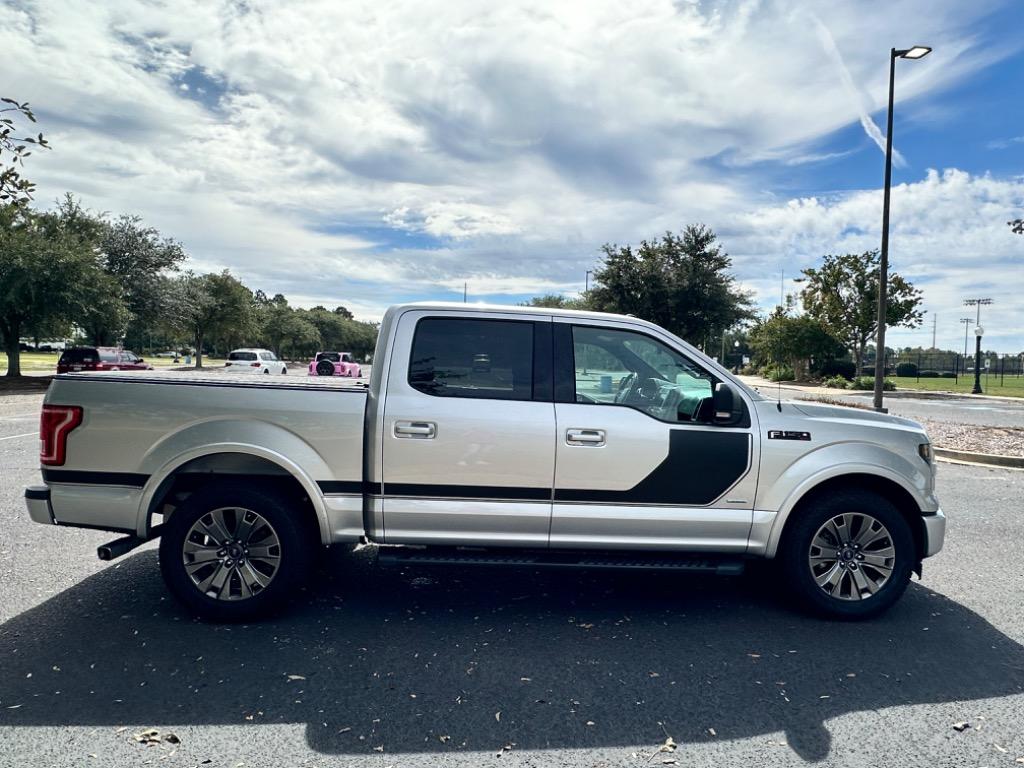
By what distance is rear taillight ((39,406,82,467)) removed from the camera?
4230mm

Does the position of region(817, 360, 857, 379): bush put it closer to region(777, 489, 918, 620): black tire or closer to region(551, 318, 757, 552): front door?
region(777, 489, 918, 620): black tire

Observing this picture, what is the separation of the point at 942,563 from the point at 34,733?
6197mm

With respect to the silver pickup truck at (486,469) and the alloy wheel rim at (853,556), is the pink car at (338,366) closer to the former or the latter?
the silver pickup truck at (486,469)

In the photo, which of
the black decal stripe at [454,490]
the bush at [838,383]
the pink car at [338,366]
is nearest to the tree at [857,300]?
the bush at [838,383]

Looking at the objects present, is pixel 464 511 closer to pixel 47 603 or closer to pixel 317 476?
pixel 317 476

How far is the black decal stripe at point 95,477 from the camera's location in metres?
4.25

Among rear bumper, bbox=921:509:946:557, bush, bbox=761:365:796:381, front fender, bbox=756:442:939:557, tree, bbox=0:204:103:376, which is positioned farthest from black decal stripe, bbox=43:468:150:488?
bush, bbox=761:365:796:381

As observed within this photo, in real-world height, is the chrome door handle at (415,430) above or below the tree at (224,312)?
below

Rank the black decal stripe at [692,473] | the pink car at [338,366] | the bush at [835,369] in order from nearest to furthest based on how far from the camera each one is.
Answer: the black decal stripe at [692,473] → the pink car at [338,366] → the bush at [835,369]

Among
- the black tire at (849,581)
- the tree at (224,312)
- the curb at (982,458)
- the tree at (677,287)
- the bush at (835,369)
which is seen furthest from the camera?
the tree at (224,312)

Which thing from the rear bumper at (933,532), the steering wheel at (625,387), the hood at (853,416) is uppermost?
the steering wheel at (625,387)

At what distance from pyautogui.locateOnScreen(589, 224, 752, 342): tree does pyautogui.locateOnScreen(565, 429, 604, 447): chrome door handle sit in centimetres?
3028

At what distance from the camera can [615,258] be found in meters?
36.0

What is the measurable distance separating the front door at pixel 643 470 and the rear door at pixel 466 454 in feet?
0.46
